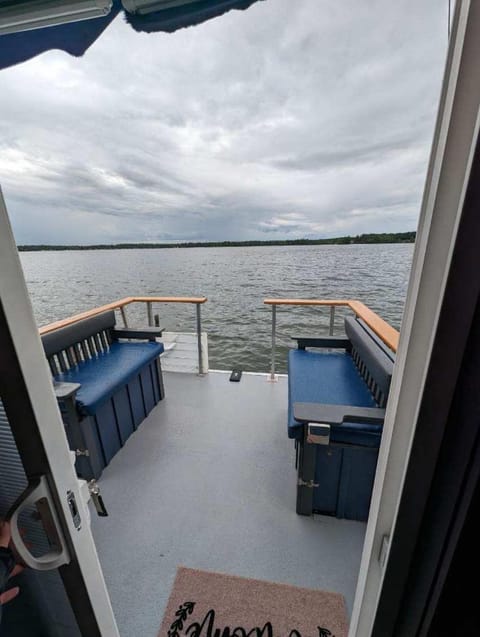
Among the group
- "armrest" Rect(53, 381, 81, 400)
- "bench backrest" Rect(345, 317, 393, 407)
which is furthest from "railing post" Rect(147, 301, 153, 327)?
"bench backrest" Rect(345, 317, 393, 407)

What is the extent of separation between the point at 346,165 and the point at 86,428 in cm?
1025

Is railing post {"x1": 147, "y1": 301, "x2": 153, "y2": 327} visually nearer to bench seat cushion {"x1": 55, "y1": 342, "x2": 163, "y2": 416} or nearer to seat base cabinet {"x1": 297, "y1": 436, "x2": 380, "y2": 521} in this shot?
bench seat cushion {"x1": 55, "y1": 342, "x2": 163, "y2": 416}

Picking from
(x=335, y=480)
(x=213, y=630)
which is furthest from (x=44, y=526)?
(x=335, y=480)

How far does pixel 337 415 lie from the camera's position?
47.3 inches

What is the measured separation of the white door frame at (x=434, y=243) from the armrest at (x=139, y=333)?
207cm

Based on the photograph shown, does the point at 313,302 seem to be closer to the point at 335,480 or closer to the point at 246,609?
the point at 335,480

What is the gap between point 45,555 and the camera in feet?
1.63

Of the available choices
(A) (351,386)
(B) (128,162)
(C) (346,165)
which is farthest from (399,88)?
(C) (346,165)

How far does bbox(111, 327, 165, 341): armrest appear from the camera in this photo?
232 centimetres

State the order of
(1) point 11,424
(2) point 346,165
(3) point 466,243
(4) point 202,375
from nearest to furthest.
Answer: (3) point 466,243, (1) point 11,424, (4) point 202,375, (2) point 346,165

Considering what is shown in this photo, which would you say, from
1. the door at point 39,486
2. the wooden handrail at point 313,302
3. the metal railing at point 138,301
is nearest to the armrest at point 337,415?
the door at point 39,486

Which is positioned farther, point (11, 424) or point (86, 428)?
point (86, 428)

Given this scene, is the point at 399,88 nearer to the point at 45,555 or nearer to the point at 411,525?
the point at 411,525

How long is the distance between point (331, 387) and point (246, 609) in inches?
43.3
